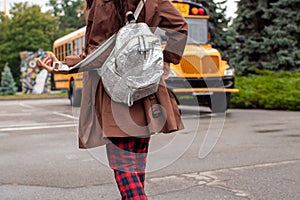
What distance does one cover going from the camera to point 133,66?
2609 millimetres

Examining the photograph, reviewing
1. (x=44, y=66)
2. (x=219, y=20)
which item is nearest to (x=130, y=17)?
(x=44, y=66)

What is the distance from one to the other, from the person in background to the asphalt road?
820 mm

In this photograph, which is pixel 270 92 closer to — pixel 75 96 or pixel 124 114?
pixel 75 96

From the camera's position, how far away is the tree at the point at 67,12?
60.8 metres

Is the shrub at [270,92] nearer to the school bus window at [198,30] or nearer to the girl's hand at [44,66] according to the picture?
the school bus window at [198,30]

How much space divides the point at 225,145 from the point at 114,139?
4.93 meters

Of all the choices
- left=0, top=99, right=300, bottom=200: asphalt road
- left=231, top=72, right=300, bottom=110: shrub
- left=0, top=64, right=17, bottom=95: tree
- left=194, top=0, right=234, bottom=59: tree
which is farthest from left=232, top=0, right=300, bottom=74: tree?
left=0, top=64, right=17, bottom=95: tree

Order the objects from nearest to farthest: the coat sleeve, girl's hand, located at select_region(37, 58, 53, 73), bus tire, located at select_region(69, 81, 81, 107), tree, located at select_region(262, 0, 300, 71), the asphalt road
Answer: the coat sleeve < girl's hand, located at select_region(37, 58, 53, 73) < the asphalt road < bus tire, located at select_region(69, 81, 81, 107) < tree, located at select_region(262, 0, 300, 71)

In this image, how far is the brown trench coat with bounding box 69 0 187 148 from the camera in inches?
102

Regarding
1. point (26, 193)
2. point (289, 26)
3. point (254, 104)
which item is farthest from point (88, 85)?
point (289, 26)

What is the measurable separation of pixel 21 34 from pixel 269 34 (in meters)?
34.9

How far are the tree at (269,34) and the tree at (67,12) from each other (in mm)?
42013

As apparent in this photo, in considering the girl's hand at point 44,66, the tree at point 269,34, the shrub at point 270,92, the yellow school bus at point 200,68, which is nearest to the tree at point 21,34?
the tree at point 269,34

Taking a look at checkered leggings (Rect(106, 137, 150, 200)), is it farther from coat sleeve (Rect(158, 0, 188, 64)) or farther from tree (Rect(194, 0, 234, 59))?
tree (Rect(194, 0, 234, 59))
